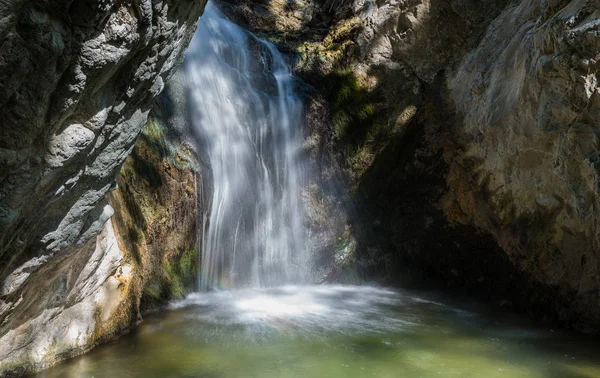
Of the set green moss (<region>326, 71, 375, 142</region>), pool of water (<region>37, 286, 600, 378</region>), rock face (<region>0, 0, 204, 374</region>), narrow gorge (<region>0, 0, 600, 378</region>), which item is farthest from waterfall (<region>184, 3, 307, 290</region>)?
rock face (<region>0, 0, 204, 374</region>)

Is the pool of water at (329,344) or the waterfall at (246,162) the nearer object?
the pool of water at (329,344)

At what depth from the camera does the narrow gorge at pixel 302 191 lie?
2566 mm

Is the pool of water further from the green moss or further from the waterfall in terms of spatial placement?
the green moss

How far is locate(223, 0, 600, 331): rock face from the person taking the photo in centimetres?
451

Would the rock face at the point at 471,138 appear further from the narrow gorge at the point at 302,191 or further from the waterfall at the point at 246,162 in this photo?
the waterfall at the point at 246,162

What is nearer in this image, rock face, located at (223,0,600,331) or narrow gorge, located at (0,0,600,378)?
narrow gorge, located at (0,0,600,378)

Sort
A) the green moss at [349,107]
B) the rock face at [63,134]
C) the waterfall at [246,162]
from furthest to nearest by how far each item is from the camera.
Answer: the green moss at [349,107] → the waterfall at [246,162] → the rock face at [63,134]

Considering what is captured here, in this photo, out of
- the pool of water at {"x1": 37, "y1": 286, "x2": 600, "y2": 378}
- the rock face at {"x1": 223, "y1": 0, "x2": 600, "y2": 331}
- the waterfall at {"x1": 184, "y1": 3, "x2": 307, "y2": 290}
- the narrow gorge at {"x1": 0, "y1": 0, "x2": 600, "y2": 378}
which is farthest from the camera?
the waterfall at {"x1": 184, "y1": 3, "x2": 307, "y2": 290}

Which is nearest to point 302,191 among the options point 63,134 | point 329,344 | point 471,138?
point 471,138

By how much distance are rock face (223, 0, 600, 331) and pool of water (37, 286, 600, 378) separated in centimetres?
77

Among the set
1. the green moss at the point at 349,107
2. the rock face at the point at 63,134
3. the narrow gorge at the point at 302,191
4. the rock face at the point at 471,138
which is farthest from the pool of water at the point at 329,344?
the green moss at the point at 349,107

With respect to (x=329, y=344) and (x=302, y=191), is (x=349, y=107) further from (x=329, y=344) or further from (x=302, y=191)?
(x=329, y=344)

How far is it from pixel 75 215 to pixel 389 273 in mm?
5143

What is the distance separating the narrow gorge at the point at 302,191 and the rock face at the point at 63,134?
12mm
